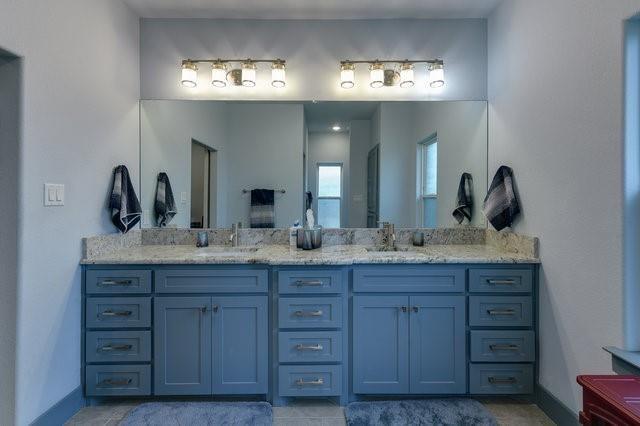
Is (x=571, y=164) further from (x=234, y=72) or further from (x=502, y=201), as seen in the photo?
(x=234, y=72)

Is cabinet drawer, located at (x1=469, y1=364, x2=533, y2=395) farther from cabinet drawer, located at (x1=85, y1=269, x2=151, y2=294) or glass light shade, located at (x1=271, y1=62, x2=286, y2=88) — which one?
glass light shade, located at (x1=271, y1=62, x2=286, y2=88)

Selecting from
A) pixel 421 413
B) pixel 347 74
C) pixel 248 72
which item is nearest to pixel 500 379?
pixel 421 413

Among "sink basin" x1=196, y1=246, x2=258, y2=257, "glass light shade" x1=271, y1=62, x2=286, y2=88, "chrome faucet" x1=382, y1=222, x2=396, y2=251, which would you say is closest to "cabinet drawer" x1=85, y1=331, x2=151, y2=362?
"sink basin" x1=196, y1=246, x2=258, y2=257

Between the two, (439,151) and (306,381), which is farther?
(439,151)

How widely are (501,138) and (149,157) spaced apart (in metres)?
2.56

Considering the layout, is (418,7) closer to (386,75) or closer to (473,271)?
(386,75)

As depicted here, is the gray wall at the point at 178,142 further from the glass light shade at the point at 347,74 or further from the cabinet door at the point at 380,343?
the cabinet door at the point at 380,343

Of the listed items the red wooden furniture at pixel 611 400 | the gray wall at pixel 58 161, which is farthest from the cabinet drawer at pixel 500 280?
the gray wall at pixel 58 161

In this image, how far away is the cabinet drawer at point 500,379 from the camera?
6.74 feet

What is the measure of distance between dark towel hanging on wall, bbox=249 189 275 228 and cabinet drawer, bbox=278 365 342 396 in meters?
1.05

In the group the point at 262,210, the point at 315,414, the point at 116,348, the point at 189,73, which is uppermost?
the point at 189,73

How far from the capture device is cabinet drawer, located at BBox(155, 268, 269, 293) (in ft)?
6.70

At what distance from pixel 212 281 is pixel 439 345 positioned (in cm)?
137

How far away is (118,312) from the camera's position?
2037 millimetres
